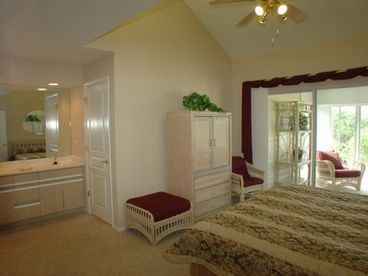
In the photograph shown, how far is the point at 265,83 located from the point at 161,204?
2938 millimetres

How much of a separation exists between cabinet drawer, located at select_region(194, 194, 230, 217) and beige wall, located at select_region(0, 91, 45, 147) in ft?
9.60

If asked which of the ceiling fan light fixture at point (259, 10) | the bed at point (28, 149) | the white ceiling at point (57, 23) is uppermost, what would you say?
the ceiling fan light fixture at point (259, 10)

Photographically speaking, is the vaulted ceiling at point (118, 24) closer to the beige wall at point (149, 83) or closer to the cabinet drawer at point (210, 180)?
the beige wall at point (149, 83)

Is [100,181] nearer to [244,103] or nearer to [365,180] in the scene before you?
[244,103]

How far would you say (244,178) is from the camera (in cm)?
459

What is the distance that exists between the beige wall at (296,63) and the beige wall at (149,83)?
1.07 meters

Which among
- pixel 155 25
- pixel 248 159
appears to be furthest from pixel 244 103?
pixel 155 25

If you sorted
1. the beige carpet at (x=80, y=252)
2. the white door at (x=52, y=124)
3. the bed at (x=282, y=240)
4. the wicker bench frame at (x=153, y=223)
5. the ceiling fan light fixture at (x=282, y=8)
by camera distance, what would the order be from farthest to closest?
the white door at (x=52, y=124), the wicker bench frame at (x=153, y=223), the beige carpet at (x=80, y=252), the ceiling fan light fixture at (x=282, y=8), the bed at (x=282, y=240)

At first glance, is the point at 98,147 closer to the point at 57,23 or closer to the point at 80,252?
the point at 80,252

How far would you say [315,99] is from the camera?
14.1 feet

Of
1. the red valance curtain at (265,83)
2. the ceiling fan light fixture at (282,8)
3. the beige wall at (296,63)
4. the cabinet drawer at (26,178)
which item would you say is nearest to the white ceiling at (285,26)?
the beige wall at (296,63)

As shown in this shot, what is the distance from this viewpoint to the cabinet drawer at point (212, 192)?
371 centimetres

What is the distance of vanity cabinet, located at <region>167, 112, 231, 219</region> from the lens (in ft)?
11.8

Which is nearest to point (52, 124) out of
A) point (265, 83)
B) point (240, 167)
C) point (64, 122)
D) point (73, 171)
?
point (64, 122)
